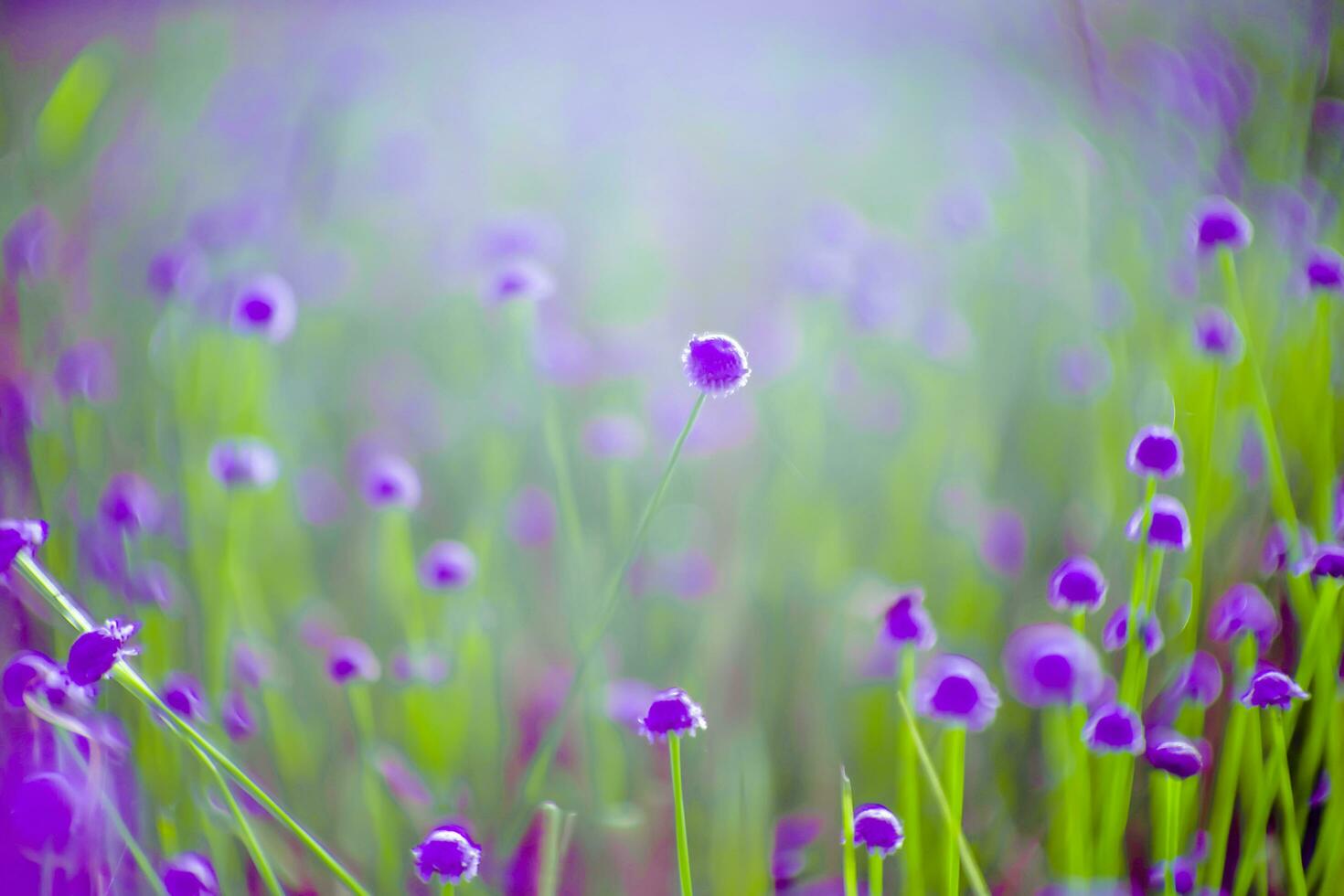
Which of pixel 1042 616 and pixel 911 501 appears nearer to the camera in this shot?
pixel 1042 616

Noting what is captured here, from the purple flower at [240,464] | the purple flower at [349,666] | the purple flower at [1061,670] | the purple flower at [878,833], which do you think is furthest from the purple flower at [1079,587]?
the purple flower at [240,464]

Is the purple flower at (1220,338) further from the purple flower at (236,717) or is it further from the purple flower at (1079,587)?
the purple flower at (236,717)

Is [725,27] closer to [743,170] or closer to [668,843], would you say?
[743,170]

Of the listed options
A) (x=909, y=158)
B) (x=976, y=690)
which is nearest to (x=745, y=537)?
(x=976, y=690)

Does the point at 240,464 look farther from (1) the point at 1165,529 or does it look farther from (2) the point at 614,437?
(1) the point at 1165,529

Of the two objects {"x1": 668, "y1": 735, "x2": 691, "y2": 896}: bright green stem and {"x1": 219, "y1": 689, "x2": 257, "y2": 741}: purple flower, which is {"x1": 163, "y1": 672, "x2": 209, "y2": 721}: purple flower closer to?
{"x1": 219, "y1": 689, "x2": 257, "y2": 741}: purple flower

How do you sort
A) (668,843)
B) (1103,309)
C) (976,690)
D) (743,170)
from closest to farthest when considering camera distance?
(976,690), (668,843), (1103,309), (743,170)

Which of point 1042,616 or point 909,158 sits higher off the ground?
point 909,158
